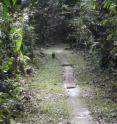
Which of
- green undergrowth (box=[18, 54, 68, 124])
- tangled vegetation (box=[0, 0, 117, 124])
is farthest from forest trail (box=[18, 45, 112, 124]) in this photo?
tangled vegetation (box=[0, 0, 117, 124])

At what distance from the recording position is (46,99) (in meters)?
9.55

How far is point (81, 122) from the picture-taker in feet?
23.9

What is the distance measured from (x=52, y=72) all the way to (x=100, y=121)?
658 cm

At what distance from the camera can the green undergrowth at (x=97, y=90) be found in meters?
7.96

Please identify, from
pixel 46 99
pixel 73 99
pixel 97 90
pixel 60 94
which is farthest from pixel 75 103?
pixel 97 90

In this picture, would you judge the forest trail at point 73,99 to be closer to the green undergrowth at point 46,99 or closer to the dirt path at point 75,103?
the dirt path at point 75,103

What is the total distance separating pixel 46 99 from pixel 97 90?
71.9 inches

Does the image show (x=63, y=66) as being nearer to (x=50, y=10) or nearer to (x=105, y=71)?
(x=105, y=71)

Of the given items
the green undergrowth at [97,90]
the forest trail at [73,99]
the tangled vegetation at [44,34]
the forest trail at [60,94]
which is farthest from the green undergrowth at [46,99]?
the green undergrowth at [97,90]

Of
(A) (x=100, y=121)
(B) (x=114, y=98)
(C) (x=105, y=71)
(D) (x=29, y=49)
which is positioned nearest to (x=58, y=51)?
(D) (x=29, y=49)

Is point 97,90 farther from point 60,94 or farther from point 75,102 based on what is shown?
point 75,102

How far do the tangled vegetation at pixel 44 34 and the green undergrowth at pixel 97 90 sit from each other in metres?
0.48

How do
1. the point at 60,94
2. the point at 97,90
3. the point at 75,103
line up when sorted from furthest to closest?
the point at 97,90 < the point at 60,94 < the point at 75,103

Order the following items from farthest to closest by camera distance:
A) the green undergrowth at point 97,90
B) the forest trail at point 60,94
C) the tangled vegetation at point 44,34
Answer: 1. the green undergrowth at point 97,90
2. the forest trail at point 60,94
3. the tangled vegetation at point 44,34
